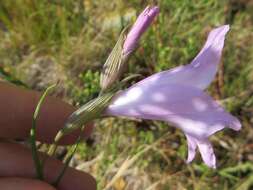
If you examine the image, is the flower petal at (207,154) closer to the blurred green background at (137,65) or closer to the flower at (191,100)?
the flower at (191,100)

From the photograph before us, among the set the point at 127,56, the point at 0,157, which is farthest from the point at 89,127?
the point at 127,56

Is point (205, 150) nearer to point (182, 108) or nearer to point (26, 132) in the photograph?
point (182, 108)

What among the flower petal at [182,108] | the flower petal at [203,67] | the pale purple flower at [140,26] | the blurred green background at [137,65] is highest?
the pale purple flower at [140,26]

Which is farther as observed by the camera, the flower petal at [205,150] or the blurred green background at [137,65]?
the blurred green background at [137,65]

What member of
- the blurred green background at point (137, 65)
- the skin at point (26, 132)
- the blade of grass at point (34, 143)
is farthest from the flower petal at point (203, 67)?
the blurred green background at point (137, 65)

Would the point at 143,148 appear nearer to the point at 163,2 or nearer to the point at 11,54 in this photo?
the point at 163,2

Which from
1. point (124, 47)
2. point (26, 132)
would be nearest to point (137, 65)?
point (26, 132)
